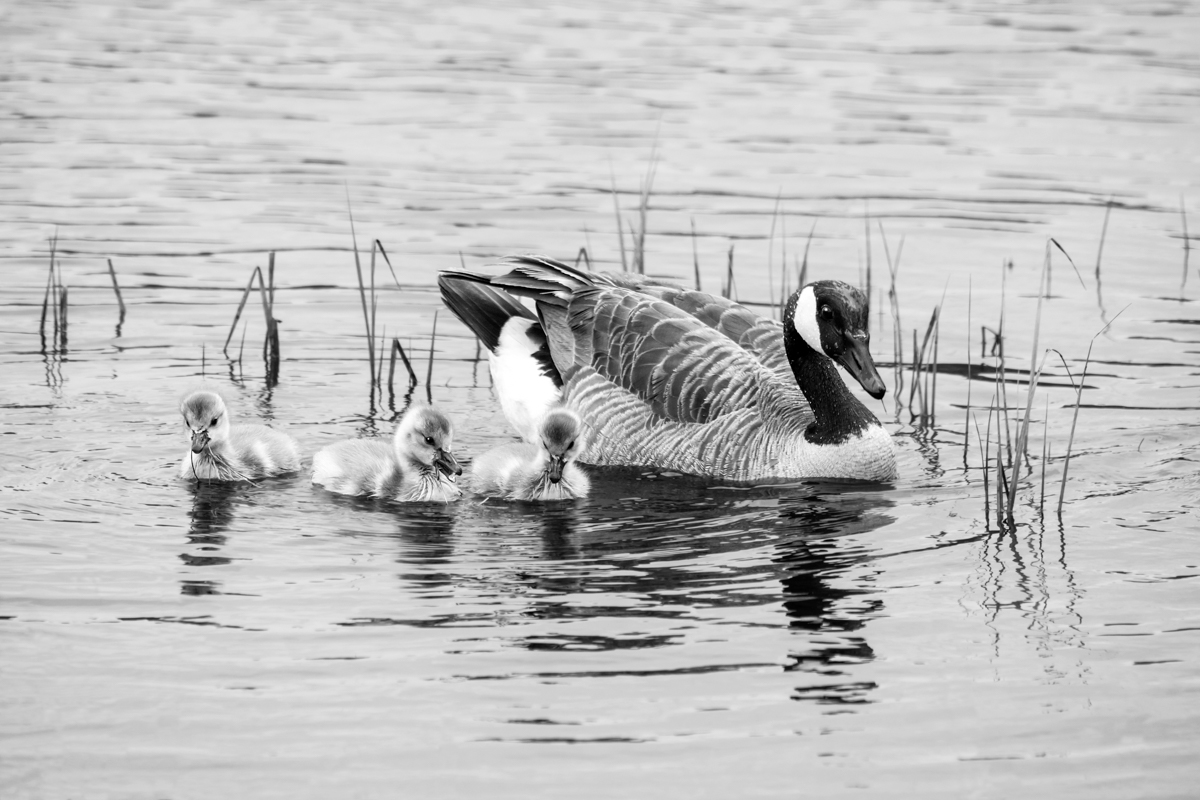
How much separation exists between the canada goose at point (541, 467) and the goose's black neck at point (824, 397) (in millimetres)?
1509

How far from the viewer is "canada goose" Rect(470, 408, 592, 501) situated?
898 centimetres

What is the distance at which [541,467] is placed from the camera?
30.1ft

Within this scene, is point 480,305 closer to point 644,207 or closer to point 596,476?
point 644,207

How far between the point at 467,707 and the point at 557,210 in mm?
10487

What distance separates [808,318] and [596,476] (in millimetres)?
1612

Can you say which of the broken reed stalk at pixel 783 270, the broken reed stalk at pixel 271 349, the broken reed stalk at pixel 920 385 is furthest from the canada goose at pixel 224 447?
the broken reed stalk at pixel 783 270

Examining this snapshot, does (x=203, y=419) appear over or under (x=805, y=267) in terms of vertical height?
under

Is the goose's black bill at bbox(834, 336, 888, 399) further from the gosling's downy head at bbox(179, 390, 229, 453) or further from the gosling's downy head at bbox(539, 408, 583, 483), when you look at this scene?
the gosling's downy head at bbox(179, 390, 229, 453)

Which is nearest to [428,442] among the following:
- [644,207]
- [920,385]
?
[644,207]

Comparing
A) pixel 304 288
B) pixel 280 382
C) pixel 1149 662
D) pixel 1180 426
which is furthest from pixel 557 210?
pixel 1149 662

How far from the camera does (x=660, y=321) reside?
10547mm

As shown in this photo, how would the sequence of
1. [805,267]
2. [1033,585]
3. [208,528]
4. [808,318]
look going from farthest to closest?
[805,267] → [808,318] → [208,528] → [1033,585]

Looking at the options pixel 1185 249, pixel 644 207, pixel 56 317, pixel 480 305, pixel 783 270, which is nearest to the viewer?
pixel 480 305

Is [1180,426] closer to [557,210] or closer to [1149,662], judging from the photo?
[1149,662]
